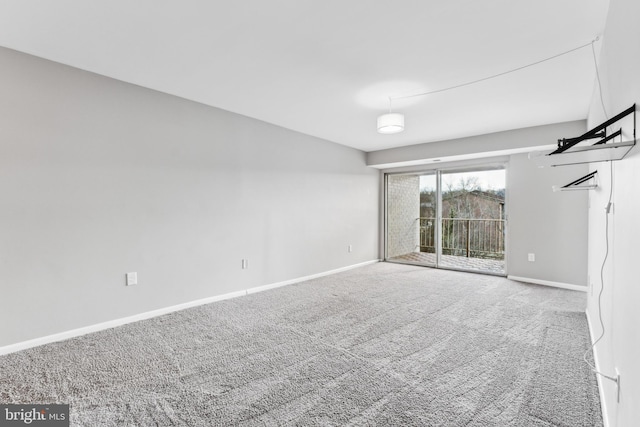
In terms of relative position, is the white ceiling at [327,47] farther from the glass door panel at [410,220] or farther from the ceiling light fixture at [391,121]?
the glass door panel at [410,220]

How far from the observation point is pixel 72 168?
268 centimetres

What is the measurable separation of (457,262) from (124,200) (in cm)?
557

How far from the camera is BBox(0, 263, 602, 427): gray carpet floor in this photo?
173 centimetres

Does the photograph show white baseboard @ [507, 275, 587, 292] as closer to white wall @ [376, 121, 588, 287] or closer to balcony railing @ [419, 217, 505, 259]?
white wall @ [376, 121, 588, 287]

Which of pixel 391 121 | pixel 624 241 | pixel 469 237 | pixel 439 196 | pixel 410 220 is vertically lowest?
pixel 469 237

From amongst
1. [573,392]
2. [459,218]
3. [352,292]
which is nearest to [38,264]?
[352,292]

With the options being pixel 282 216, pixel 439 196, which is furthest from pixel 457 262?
pixel 282 216

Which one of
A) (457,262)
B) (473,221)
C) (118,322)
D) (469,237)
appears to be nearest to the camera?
(118,322)

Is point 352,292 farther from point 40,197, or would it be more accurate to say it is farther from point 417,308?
point 40,197

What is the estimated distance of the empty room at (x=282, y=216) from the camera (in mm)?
1764

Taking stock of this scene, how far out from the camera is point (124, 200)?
2.98 metres

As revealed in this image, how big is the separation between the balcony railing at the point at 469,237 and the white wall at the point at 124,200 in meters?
2.88

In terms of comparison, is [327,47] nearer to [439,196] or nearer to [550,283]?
[439,196]

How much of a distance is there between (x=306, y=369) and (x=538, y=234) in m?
4.31
